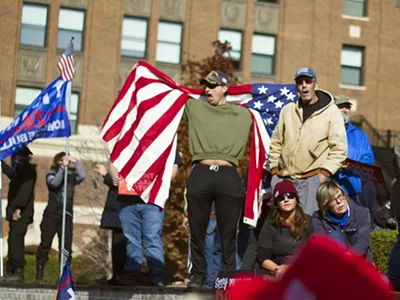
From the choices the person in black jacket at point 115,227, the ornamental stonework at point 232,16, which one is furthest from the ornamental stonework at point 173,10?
the person in black jacket at point 115,227

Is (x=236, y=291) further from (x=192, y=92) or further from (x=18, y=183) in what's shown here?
(x=18, y=183)

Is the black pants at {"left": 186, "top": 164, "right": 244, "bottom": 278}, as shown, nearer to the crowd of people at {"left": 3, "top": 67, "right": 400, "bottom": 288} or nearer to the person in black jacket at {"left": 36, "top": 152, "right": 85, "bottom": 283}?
the crowd of people at {"left": 3, "top": 67, "right": 400, "bottom": 288}

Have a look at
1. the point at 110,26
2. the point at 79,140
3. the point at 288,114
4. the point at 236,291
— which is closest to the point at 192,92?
the point at 288,114

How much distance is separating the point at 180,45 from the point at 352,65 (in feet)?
21.4

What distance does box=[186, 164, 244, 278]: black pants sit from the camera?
295 inches

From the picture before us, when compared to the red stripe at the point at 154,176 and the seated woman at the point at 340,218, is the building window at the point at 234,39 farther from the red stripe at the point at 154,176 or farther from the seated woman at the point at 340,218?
the seated woman at the point at 340,218

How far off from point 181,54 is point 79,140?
4.81 m

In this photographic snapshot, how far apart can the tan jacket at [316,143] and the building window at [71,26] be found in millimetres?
23474

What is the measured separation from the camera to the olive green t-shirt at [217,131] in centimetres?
756

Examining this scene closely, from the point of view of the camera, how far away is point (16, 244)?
1180cm

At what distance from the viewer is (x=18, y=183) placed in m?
11.8

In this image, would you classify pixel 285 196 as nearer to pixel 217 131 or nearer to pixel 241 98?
pixel 217 131

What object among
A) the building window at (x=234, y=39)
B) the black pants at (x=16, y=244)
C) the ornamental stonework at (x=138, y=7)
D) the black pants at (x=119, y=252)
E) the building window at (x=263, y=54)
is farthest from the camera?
the building window at (x=263, y=54)

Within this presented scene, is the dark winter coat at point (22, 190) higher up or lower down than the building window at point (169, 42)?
lower down
